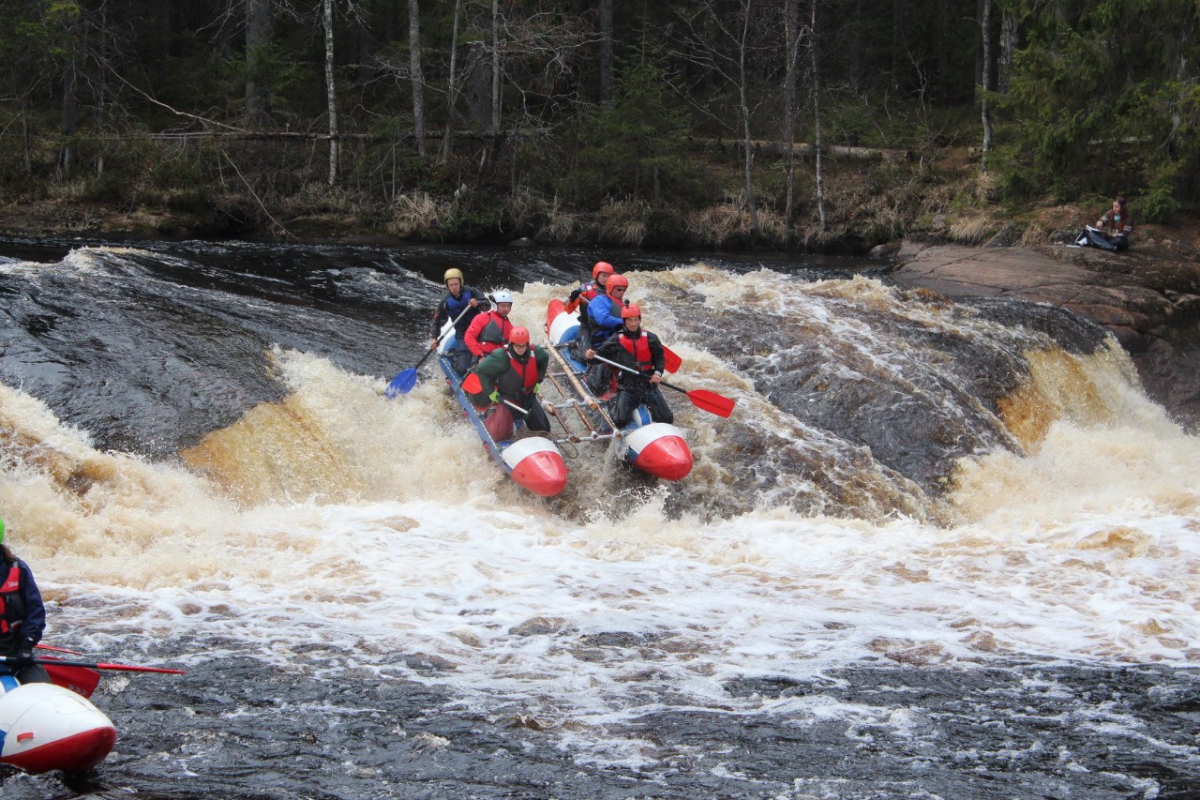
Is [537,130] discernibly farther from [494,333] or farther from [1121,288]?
[494,333]

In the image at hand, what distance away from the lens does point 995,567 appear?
7879 mm

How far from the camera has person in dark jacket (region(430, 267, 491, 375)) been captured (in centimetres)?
1048

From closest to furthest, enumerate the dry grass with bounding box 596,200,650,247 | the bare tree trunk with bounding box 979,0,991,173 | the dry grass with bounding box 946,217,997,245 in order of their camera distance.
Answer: the dry grass with bounding box 946,217,997,245, the dry grass with bounding box 596,200,650,247, the bare tree trunk with bounding box 979,0,991,173

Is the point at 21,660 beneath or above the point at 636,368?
beneath

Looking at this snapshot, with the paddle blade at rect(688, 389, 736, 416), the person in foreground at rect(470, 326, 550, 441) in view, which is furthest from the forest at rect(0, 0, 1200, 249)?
the person in foreground at rect(470, 326, 550, 441)

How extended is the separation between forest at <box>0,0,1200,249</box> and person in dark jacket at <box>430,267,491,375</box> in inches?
384

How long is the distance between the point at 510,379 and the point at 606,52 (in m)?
17.0

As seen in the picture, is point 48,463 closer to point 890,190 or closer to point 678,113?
point 678,113

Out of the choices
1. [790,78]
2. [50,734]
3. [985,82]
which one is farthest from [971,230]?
[50,734]

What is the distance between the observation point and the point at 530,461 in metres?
8.80

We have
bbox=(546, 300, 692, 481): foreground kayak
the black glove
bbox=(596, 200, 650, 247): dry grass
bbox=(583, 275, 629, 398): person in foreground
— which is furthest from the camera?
bbox=(596, 200, 650, 247): dry grass

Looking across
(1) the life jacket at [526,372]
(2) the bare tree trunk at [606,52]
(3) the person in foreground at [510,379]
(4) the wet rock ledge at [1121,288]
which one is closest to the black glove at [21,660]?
(3) the person in foreground at [510,379]

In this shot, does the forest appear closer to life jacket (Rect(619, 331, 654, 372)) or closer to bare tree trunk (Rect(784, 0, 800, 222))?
bare tree trunk (Rect(784, 0, 800, 222))

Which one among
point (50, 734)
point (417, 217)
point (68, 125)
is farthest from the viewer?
point (417, 217)
